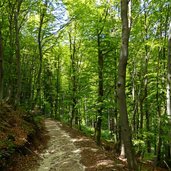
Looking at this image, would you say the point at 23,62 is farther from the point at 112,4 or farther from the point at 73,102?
the point at 112,4

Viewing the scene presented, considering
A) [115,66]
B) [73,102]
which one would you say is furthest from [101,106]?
[73,102]

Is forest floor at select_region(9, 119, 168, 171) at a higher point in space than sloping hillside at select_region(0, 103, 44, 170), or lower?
lower

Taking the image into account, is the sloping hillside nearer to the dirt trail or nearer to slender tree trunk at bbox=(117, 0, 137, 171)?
the dirt trail

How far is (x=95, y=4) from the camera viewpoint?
19.2 m

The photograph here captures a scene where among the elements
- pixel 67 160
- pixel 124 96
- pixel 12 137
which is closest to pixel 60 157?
pixel 67 160

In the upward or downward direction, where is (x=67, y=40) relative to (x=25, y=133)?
upward

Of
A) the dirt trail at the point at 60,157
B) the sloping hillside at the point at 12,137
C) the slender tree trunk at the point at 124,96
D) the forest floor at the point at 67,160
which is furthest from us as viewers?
the dirt trail at the point at 60,157

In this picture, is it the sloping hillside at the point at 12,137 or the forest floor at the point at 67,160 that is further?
the forest floor at the point at 67,160

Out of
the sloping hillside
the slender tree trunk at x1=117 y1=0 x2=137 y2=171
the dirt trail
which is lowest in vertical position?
the dirt trail

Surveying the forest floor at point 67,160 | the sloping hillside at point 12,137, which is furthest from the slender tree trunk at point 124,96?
the sloping hillside at point 12,137

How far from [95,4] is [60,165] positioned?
41.0ft

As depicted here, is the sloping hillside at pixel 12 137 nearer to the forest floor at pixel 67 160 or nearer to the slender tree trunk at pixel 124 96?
the forest floor at pixel 67 160

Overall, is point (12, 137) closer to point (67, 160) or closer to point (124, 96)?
point (67, 160)

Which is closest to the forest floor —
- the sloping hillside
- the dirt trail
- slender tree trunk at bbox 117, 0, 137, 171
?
the dirt trail
